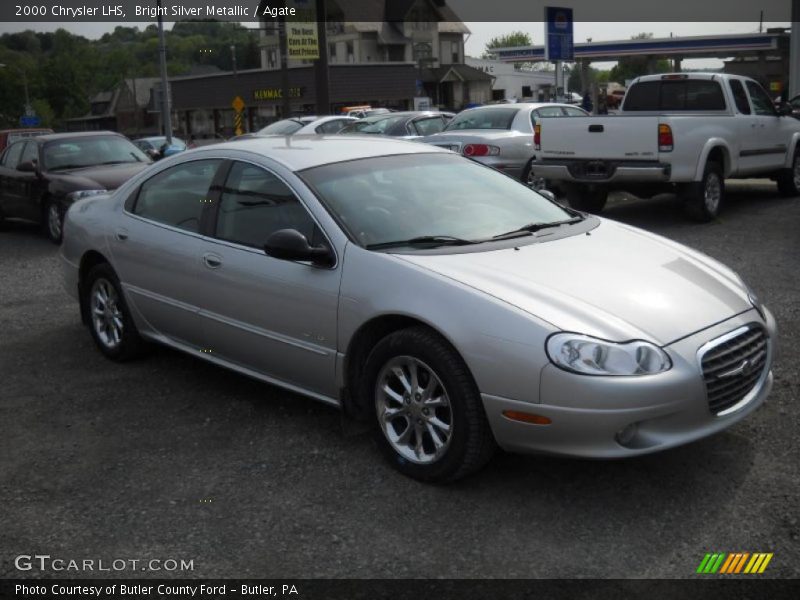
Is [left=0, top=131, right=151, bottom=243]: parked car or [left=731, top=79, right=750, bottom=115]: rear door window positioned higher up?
[left=731, top=79, right=750, bottom=115]: rear door window

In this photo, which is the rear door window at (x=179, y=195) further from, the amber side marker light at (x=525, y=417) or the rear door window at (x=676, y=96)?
the rear door window at (x=676, y=96)

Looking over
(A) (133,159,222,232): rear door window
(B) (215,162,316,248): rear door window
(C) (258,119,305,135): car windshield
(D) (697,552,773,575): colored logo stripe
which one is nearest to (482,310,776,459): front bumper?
(D) (697,552,773,575): colored logo stripe

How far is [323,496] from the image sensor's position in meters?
4.23

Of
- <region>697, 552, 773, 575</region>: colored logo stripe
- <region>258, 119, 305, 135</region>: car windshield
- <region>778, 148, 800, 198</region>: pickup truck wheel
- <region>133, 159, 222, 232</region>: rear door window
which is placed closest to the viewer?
<region>697, 552, 773, 575</region>: colored logo stripe

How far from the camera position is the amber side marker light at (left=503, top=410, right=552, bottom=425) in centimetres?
386

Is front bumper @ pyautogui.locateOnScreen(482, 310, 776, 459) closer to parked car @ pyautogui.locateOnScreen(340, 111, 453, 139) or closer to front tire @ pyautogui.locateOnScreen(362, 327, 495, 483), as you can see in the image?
front tire @ pyautogui.locateOnScreen(362, 327, 495, 483)

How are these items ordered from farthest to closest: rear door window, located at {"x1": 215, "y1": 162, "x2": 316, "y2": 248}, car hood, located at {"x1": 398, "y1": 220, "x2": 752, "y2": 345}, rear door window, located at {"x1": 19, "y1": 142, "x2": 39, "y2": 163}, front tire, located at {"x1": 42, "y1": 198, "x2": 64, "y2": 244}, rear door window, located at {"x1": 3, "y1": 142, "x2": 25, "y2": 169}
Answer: rear door window, located at {"x1": 3, "y1": 142, "x2": 25, "y2": 169}, rear door window, located at {"x1": 19, "y1": 142, "x2": 39, "y2": 163}, front tire, located at {"x1": 42, "y1": 198, "x2": 64, "y2": 244}, rear door window, located at {"x1": 215, "y1": 162, "x2": 316, "y2": 248}, car hood, located at {"x1": 398, "y1": 220, "x2": 752, "y2": 345}

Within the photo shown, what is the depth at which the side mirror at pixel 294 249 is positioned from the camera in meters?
4.56

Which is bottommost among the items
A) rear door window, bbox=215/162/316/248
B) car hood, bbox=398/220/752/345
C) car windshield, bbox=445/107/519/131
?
car hood, bbox=398/220/752/345

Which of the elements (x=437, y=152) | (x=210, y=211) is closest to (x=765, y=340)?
(x=437, y=152)

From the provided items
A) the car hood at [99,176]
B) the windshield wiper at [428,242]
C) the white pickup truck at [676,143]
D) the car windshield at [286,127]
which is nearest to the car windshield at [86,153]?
the car hood at [99,176]

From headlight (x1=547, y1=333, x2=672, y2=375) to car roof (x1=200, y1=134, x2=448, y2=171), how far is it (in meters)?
1.92
